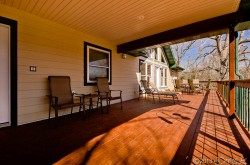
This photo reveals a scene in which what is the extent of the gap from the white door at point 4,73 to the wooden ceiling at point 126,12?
64 cm

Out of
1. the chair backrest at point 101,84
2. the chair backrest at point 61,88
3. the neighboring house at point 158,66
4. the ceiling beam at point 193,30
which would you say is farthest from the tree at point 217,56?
the chair backrest at point 61,88

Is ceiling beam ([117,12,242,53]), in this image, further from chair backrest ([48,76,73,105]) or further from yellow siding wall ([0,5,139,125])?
chair backrest ([48,76,73,105])

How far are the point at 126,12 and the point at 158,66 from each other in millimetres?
6827

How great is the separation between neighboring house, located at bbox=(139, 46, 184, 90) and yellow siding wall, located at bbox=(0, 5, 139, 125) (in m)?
4.25

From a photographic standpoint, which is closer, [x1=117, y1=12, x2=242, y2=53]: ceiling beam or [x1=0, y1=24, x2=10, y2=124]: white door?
[x1=0, y1=24, x2=10, y2=124]: white door

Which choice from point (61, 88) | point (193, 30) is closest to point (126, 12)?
point (193, 30)

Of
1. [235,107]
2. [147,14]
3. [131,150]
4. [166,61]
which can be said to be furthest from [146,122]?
[166,61]

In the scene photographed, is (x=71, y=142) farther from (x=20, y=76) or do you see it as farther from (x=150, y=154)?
(x=20, y=76)

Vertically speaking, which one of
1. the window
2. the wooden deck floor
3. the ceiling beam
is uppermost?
the ceiling beam

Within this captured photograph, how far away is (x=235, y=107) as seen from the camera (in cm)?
324

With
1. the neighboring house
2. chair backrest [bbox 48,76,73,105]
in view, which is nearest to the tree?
the neighboring house

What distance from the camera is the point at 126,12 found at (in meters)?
3.09

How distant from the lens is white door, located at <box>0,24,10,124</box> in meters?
2.67

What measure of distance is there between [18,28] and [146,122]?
11.7ft
